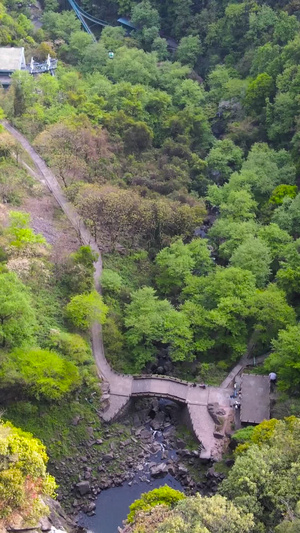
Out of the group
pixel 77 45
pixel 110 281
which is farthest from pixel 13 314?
pixel 77 45

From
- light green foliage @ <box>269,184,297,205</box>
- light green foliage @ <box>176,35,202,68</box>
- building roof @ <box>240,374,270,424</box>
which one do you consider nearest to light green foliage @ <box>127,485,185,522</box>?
building roof @ <box>240,374,270,424</box>

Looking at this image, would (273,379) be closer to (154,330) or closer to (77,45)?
(154,330)

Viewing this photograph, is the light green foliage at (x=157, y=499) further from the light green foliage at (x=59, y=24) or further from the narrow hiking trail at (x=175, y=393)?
the light green foliage at (x=59, y=24)

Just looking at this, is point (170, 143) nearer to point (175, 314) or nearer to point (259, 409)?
point (175, 314)

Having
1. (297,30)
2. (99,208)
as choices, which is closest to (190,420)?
(99,208)

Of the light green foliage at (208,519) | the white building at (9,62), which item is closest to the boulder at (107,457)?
the light green foliage at (208,519)

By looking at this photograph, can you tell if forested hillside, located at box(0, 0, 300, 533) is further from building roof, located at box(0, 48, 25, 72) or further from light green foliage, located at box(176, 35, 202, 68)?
building roof, located at box(0, 48, 25, 72)

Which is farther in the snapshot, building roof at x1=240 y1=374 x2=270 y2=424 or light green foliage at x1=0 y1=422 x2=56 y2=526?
building roof at x1=240 y1=374 x2=270 y2=424
